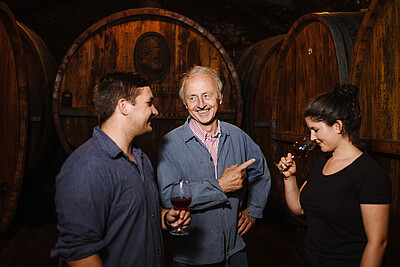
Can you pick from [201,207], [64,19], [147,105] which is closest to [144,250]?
[201,207]

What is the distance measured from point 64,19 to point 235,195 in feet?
17.2

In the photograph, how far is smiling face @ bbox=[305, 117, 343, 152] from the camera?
1696 millimetres

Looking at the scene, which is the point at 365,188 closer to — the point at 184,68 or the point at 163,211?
the point at 163,211

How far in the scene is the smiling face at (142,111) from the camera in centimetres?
157

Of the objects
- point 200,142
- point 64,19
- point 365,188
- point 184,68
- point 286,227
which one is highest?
point 64,19

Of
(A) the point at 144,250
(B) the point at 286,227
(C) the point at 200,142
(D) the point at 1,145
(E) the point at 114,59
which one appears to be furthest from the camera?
(B) the point at 286,227

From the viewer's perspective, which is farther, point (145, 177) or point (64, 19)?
point (64, 19)

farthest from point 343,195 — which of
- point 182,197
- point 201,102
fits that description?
point 201,102

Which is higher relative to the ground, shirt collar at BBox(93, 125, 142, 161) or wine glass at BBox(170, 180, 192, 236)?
shirt collar at BBox(93, 125, 142, 161)

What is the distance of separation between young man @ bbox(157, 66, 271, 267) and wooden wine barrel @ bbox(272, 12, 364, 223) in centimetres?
85

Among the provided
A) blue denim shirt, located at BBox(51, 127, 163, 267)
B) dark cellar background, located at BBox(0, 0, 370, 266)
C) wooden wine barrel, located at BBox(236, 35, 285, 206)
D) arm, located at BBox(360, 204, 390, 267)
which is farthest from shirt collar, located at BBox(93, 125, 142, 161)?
dark cellar background, located at BBox(0, 0, 370, 266)

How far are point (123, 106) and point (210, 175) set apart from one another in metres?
0.65

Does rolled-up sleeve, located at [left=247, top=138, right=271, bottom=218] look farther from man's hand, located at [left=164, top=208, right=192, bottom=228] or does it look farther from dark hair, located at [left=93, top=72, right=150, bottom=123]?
dark hair, located at [left=93, top=72, right=150, bottom=123]

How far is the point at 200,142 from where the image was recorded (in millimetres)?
1932
